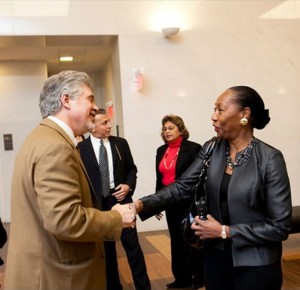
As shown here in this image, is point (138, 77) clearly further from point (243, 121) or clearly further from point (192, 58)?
point (243, 121)

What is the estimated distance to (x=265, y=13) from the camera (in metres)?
5.72

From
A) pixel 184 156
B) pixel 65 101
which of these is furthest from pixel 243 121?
pixel 184 156

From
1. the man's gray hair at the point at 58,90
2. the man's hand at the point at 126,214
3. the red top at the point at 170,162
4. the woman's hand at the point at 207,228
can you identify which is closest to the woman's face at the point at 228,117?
the woman's hand at the point at 207,228

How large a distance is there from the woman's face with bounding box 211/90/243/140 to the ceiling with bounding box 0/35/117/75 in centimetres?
374

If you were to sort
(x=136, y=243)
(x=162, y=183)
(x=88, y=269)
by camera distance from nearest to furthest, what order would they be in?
1. (x=88, y=269)
2. (x=136, y=243)
3. (x=162, y=183)

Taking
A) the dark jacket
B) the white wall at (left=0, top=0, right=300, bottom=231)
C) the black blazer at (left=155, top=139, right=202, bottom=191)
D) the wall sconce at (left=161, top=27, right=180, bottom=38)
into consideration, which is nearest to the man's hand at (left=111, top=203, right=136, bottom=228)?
the dark jacket

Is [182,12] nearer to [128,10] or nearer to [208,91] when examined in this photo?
[128,10]

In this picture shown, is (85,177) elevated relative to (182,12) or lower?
lower

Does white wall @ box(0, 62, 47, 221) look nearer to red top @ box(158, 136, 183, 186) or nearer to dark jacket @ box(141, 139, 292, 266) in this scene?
red top @ box(158, 136, 183, 186)

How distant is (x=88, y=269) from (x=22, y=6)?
14.4 feet

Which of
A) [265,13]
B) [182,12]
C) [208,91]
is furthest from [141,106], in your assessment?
[265,13]

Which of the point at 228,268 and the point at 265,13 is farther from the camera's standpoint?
the point at 265,13

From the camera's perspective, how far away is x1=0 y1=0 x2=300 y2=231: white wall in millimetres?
5316

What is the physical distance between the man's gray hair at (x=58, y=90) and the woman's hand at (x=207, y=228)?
83cm
